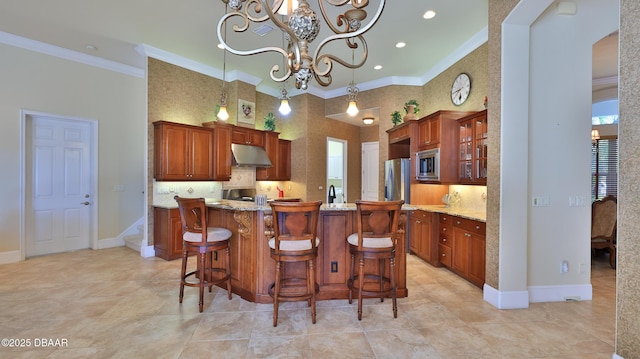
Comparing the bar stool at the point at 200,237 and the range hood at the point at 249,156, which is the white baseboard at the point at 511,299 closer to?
the bar stool at the point at 200,237

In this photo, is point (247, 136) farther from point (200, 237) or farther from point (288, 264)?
point (288, 264)

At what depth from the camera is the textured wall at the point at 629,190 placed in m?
1.73

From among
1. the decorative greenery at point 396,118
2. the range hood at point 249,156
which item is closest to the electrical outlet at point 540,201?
the decorative greenery at point 396,118

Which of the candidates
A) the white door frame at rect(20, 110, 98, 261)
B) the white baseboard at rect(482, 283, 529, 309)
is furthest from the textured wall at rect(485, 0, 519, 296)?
the white door frame at rect(20, 110, 98, 261)

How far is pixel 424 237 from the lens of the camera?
4.55 metres

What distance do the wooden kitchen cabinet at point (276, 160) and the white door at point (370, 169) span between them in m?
2.25

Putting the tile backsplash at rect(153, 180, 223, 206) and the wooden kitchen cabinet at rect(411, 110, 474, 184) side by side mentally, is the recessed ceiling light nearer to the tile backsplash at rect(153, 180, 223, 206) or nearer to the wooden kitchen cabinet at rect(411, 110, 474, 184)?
the wooden kitchen cabinet at rect(411, 110, 474, 184)

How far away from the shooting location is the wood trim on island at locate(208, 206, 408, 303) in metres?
3.00

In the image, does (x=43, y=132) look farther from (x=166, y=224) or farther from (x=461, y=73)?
(x=461, y=73)

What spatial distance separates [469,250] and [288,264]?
2.27 meters

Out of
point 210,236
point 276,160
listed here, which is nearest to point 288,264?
point 210,236

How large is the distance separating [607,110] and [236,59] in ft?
26.5

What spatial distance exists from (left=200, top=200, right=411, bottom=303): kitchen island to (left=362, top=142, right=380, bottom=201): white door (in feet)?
14.6

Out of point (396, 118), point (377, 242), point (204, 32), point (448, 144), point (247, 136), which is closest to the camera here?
point (377, 242)
